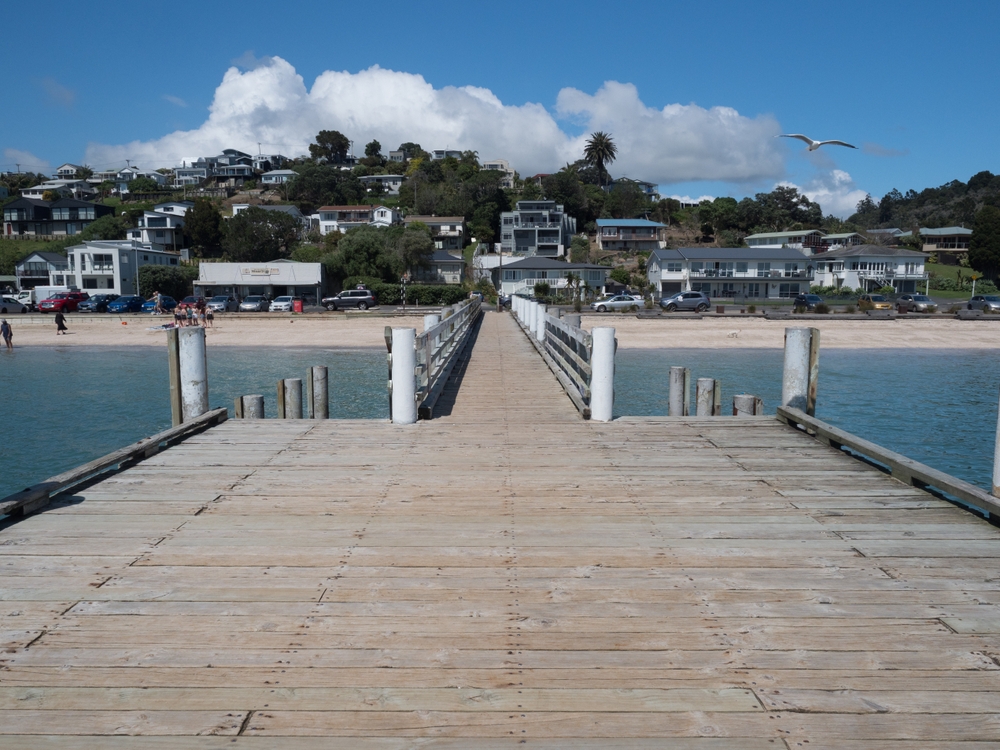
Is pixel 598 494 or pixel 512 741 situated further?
pixel 598 494

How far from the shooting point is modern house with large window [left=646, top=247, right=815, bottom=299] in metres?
79.1

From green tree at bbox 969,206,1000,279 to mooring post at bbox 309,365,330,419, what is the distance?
10561 centimetres

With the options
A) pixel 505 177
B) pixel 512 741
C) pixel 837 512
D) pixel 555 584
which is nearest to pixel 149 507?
pixel 555 584

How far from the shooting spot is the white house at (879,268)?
83750 millimetres

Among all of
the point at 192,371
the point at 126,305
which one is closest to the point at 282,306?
the point at 126,305

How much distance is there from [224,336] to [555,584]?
40.9 metres

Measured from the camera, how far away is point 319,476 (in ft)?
22.0

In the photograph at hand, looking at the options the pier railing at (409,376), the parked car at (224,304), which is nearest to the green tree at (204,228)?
the parked car at (224,304)

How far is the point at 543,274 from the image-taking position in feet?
257

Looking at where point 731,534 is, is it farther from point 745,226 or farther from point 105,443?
point 745,226

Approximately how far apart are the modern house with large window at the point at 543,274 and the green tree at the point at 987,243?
52.9m

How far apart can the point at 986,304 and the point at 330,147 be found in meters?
156

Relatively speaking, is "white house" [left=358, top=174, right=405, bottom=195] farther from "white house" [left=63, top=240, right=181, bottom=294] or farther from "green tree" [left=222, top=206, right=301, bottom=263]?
"white house" [left=63, top=240, right=181, bottom=294]

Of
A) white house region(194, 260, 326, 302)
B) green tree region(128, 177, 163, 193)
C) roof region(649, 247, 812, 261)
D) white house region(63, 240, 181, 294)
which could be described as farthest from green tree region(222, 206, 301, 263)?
green tree region(128, 177, 163, 193)
